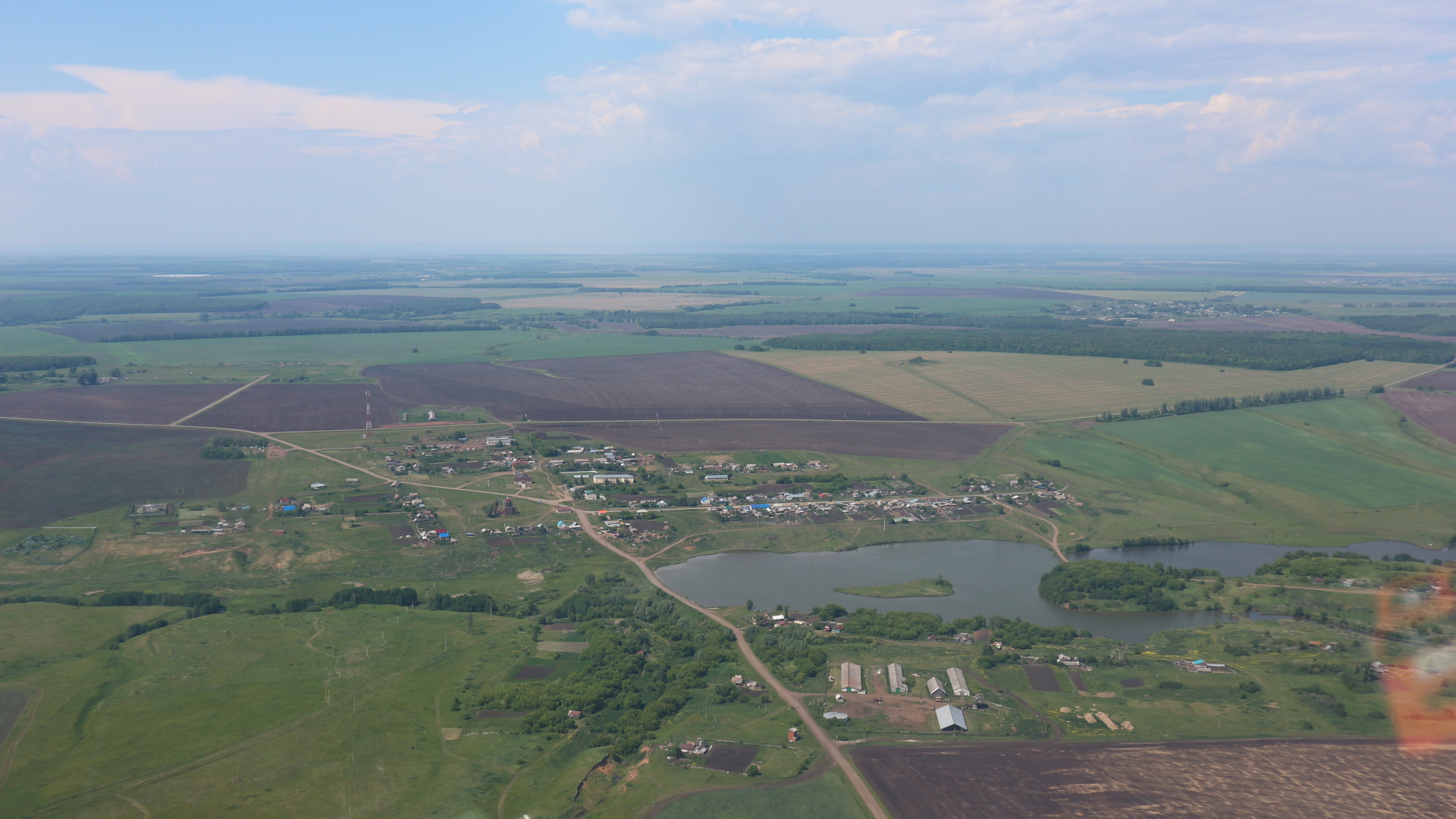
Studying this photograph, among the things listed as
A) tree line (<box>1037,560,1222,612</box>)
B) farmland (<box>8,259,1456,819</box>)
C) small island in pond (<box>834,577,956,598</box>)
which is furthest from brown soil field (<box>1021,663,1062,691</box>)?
tree line (<box>1037,560,1222,612</box>)

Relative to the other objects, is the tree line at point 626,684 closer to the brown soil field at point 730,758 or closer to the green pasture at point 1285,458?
the brown soil field at point 730,758

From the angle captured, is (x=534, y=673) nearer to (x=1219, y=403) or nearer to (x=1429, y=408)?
(x=1219, y=403)

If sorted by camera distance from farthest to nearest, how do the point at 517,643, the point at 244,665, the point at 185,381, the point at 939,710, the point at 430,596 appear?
the point at 185,381 < the point at 430,596 < the point at 517,643 < the point at 244,665 < the point at 939,710

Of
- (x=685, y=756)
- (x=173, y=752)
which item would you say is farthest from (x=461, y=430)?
(x=685, y=756)

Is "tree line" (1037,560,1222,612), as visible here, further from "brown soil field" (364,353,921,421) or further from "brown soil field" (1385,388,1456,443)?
"brown soil field" (1385,388,1456,443)

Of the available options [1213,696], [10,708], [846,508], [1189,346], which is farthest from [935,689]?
[1189,346]

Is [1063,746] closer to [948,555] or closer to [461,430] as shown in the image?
[948,555]

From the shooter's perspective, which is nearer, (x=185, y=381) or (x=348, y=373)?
(x=185, y=381)
